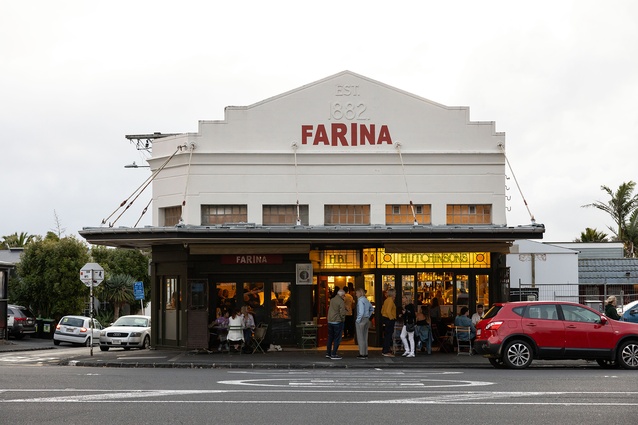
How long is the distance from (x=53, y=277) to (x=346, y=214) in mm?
24387

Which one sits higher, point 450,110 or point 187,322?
point 450,110

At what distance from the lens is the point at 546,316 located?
2188 cm

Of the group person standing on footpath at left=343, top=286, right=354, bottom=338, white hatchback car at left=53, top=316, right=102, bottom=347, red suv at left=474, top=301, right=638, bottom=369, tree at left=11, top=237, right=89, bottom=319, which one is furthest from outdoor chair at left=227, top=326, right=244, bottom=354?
tree at left=11, top=237, right=89, bottom=319

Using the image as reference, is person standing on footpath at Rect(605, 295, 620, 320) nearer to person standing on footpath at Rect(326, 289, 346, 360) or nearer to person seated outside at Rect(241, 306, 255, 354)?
person standing on footpath at Rect(326, 289, 346, 360)

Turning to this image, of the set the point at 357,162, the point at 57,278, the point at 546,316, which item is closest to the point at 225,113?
the point at 357,162

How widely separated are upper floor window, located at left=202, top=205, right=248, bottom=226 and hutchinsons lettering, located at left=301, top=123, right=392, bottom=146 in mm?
2969

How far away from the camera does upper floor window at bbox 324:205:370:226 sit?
99.8 ft

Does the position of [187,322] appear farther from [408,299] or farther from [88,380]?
[88,380]

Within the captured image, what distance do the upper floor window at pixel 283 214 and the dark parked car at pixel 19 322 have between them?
20.1 meters

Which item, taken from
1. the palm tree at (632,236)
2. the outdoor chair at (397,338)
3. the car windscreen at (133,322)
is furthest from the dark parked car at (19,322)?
the palm tree at (632,236)

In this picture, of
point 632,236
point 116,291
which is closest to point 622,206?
point 632,236

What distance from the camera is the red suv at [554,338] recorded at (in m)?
21.6

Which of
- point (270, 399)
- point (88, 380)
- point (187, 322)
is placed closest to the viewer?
point (270, 399)

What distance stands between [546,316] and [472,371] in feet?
7.52
